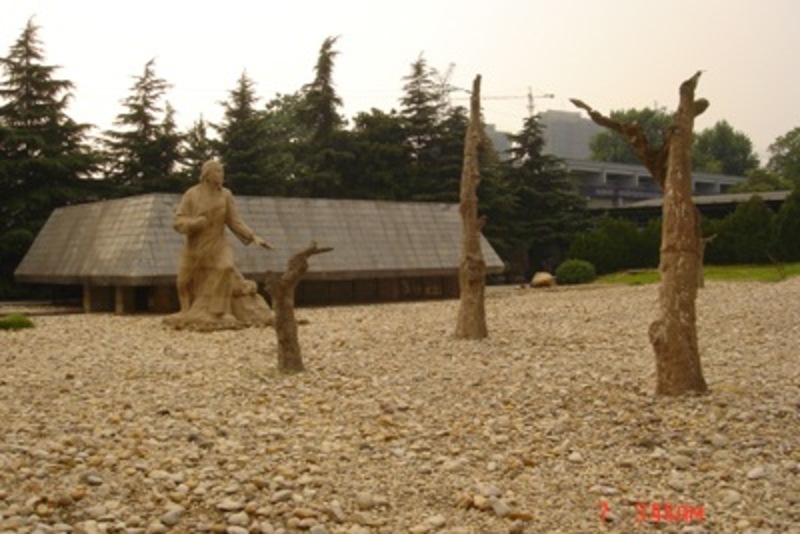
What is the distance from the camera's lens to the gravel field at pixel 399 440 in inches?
209

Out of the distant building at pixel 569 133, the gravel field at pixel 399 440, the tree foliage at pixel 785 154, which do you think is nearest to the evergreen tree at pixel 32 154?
the gravel field at pixel 399 440

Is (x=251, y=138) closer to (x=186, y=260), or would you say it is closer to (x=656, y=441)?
(x=186, y=260)

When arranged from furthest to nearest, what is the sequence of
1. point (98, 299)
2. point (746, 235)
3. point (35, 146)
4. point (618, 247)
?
point (618, 247) → point (746, 235) → point (35, 146) → point (98, 299)

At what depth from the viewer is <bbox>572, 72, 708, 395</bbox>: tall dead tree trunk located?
26.8 feet

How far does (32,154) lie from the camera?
25.5 m

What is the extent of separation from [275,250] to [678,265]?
13.3 m

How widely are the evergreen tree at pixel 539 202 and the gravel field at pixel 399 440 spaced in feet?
73.1

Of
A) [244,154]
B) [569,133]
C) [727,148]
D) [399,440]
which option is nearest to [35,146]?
[244,154]

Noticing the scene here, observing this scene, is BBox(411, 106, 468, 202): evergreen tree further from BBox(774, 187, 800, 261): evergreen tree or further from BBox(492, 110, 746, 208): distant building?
BBox(492, 110, 746, 208): distant building

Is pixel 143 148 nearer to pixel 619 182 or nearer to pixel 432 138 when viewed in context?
pixel 432 138

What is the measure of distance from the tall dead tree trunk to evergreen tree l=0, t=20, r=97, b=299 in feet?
67.2

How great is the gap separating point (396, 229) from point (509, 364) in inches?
509

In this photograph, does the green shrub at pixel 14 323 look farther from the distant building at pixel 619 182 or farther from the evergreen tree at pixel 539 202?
the distant building at pixel 619 182

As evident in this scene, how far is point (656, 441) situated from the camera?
22.0 ft
